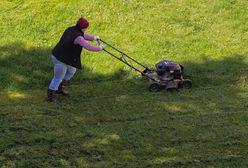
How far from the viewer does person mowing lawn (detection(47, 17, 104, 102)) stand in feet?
30.1

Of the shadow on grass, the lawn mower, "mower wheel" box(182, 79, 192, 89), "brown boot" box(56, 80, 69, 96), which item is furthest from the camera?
"mower wheel" box(182, 79, 192, 89)

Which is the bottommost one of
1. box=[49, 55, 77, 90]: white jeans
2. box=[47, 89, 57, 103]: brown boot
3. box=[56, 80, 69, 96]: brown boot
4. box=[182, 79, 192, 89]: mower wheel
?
box=[47, 89, 57, 103]: brown boot

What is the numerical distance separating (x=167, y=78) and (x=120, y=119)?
1.85 metres

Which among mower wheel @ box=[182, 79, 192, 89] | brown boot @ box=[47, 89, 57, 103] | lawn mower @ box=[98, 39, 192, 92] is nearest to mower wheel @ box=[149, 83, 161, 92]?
lawn mower @ box=[98, 39, 192, 92]

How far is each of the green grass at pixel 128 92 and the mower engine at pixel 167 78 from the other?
0.65 ft

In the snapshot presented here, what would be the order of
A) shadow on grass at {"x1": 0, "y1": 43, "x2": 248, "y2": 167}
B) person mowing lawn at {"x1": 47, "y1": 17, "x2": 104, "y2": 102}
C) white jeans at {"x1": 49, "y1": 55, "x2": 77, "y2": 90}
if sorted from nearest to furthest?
shadow on grass at {"x1": 0, "y1": 43, "x2": 248, "y2": 167} → person mowing lawn at {"x1": 47, "y1": 17, "x2": 104, "y2": 102} → white jeans at {"x1": 49, "y1": 55, "x2": 77, "y2": 90}

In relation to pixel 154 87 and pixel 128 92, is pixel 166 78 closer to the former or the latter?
pixel 154 87

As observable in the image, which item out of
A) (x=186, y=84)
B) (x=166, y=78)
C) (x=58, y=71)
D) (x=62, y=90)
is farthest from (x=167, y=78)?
(x=58, y=71)

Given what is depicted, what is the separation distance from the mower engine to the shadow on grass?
19 cm

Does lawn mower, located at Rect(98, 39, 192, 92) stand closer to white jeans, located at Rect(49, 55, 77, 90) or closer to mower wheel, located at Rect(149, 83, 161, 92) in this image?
mower wheel, located at Rect(149, 83, 161, 92)

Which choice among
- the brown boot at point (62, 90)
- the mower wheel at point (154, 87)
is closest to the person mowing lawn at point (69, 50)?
the brown boot at point (62, 90)

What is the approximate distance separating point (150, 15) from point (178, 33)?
1.27m

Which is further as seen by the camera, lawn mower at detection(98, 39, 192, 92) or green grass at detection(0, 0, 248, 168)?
lawn mower at detection(98, 39, 192, 92)

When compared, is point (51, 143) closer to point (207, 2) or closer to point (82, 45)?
point (82, 45)
